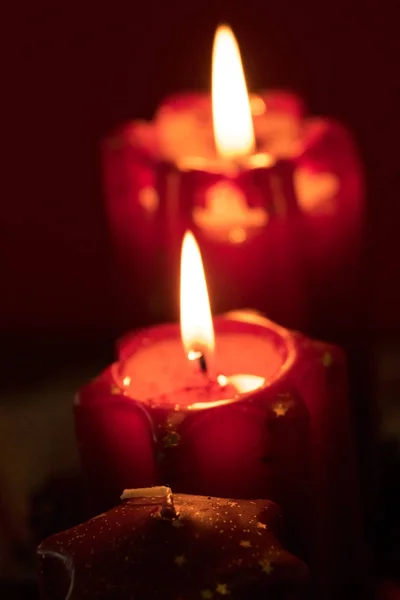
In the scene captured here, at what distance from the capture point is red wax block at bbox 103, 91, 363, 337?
0.75m

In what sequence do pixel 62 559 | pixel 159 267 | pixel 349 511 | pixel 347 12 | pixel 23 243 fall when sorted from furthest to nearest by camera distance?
pixel 23 243
pixel 347 12
pixel 159 267
pixel 349 511
pixel 62 559

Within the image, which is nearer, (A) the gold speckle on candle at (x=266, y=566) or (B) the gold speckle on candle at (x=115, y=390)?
(A) the gold speckle on candle at (x=266, y=566)

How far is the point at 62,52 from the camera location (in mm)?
1059

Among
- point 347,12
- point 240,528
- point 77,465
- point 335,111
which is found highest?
point 347,12

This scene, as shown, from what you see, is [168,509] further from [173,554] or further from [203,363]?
[203,363]

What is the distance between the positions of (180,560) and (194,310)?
184mm

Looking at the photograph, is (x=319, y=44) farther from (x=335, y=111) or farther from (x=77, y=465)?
(x=77, y=465)

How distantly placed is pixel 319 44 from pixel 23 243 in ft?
1.34

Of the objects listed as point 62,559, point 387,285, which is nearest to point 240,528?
point 62,559

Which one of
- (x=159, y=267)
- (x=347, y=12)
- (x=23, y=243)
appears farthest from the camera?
(x=23, y=243)

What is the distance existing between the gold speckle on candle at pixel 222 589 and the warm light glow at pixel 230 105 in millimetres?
458

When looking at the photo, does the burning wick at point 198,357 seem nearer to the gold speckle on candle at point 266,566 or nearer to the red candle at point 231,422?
the red candle at point 231,422

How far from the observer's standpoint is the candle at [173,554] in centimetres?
44

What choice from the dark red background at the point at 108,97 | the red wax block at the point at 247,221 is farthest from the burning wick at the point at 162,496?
the dark red background at the point at 108,97
